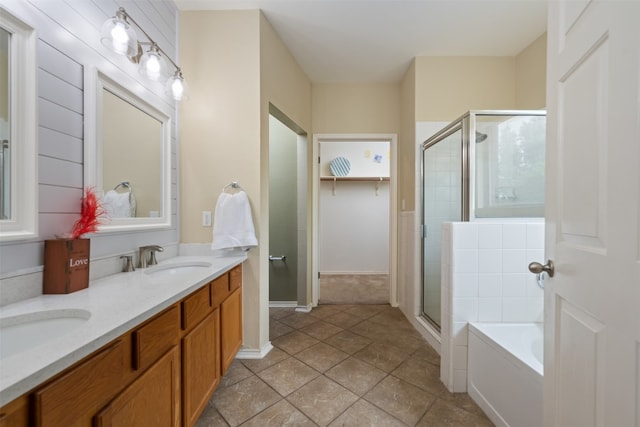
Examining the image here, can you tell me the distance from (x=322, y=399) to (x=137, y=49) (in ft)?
7.32

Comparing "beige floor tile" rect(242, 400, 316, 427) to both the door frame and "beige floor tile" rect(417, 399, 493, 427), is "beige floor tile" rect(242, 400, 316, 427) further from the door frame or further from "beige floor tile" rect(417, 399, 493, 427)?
the door frame

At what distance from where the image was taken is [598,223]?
2.20 ft

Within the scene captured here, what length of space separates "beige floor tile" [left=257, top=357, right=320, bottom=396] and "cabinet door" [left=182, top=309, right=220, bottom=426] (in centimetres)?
41

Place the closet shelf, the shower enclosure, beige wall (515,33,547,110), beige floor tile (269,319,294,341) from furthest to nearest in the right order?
the closet shelf < beige floor tile (269,319,294,341) < beige wall (515,33,547,110) < the shower enclosure

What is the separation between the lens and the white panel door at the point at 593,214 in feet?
1.87

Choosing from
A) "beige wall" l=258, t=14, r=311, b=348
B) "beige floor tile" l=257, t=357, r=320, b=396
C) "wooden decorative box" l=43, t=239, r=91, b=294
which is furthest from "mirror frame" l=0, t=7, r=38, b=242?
"beige floor tile" l=257, t=357, r=320, b=396

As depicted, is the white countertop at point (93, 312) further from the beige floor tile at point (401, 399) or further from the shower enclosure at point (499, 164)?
the shower enclosure at point (499, 164)

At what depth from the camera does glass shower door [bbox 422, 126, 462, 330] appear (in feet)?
6.68

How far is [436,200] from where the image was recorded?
238cm

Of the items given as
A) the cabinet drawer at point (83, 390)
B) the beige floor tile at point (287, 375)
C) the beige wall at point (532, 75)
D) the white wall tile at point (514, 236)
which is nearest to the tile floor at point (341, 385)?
the beige floor tile at point (287, 375)

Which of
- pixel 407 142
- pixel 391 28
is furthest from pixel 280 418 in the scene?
pixel 391 28

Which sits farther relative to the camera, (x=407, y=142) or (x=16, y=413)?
(x=407, y=142)

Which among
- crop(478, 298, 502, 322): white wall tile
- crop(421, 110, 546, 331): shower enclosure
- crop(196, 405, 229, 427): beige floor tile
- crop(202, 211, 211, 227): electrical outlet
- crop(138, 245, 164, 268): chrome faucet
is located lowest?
crop(196, 405, 229, 427): beige floor tile

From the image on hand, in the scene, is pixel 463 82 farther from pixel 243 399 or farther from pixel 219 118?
pixel 243 399
